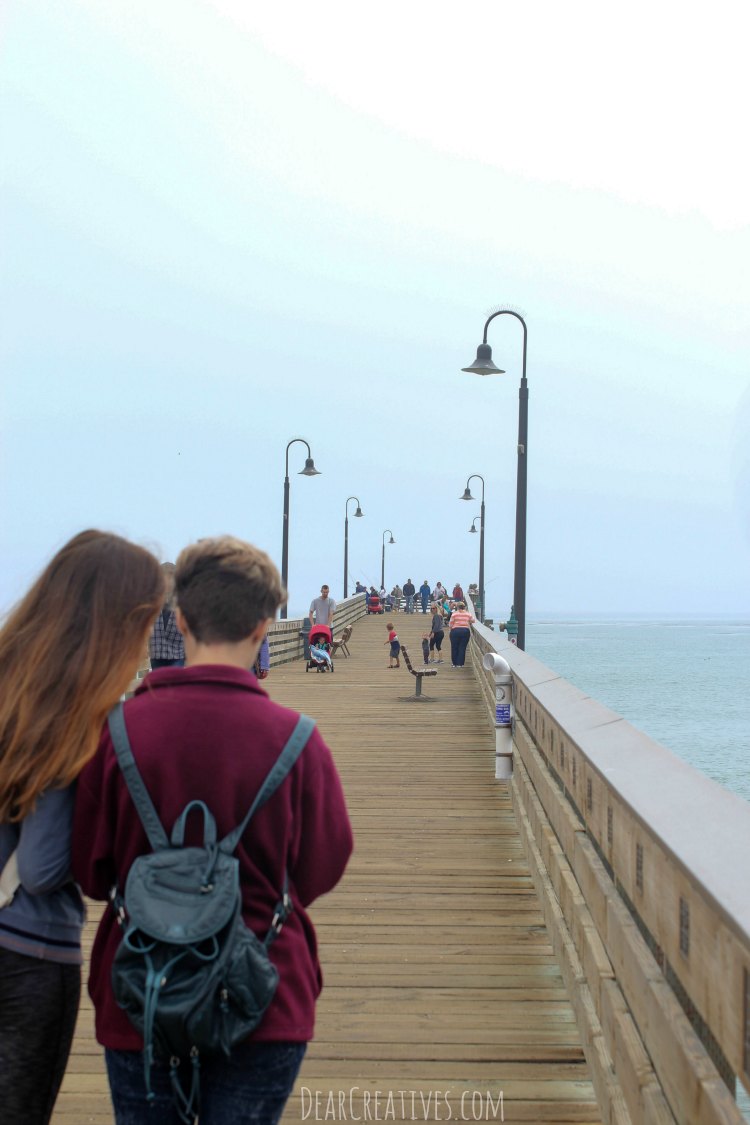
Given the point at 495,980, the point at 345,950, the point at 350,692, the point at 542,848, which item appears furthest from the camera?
the point at 350,692

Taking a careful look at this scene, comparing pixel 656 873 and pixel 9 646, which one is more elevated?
pixel 9 646

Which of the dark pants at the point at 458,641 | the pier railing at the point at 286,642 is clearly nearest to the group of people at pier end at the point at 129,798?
the pier railing at the point at 286,642

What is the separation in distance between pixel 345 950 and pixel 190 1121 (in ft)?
13.0

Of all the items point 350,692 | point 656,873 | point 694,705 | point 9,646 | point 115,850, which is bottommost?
point 694,705

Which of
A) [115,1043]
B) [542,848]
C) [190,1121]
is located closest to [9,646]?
[115,1043]

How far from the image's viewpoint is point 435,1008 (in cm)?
525

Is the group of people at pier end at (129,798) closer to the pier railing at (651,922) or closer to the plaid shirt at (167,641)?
the pier railing at (651,922)

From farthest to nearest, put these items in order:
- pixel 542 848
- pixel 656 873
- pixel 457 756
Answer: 1. pixel 457 756
2. pixel 542 848
3. pixel 656 873

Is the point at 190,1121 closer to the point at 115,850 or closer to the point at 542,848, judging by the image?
the point at 115,850

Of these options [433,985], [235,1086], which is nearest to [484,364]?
[433,985]

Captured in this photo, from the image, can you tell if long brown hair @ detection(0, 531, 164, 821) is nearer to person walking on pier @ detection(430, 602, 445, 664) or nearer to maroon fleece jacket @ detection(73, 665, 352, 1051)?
maroon fleece jacket @ detection(73, 665, 352, 1051)

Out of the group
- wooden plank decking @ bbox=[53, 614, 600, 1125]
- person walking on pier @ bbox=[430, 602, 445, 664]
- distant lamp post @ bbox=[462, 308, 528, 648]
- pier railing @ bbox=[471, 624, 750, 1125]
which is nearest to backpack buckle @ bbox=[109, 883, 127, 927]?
pier railing @ bbox=[471, 624, 750, 1125]

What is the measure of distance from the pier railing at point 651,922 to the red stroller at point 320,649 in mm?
19111

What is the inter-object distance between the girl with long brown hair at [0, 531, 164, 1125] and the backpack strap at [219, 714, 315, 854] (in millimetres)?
350
